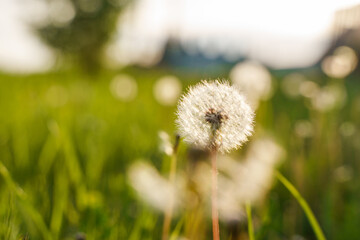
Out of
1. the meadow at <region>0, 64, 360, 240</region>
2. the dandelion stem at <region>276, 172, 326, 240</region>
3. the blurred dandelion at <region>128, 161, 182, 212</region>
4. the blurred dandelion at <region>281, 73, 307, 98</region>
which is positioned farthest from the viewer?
the blurred dandelion at <region>281, 73, 307, 98</region>

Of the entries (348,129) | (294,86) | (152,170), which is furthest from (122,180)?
(294,86)

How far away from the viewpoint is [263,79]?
84.8 inches

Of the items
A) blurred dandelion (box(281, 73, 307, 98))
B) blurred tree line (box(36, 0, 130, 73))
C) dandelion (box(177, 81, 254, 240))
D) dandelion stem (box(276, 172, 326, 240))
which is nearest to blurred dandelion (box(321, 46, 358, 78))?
dandelion stem (box(276, 172, 326, 240))

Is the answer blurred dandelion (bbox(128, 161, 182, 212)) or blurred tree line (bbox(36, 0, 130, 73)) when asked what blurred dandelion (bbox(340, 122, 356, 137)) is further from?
blurred tree line (bbox(36, 0, 130, 73))

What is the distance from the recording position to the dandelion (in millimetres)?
600

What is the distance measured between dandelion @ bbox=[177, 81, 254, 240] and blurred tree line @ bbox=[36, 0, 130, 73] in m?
17.9

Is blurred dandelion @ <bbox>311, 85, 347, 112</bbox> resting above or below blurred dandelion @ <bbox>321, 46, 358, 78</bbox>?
below

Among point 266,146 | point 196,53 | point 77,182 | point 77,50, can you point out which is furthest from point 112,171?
point 196,53

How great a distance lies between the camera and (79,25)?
1839 centimetres

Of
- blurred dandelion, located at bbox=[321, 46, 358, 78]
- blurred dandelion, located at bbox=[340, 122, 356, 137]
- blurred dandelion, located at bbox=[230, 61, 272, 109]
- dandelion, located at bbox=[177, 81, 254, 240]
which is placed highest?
blurred dandelion, located at bbox=[321, 46, 358, 78]

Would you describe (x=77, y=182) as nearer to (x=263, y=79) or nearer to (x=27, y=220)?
(x=27, y=220)

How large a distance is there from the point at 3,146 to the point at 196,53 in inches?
825

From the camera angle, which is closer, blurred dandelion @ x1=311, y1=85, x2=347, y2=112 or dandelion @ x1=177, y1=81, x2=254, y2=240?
dandelion @ x1=177, y1=81, x2=254, y2=240

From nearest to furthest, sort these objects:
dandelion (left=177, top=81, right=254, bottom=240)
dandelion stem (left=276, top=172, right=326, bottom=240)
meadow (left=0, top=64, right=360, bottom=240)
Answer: dandelion (left=177, top=81, right=254, bottom=240)
dandelion stem (left=276, top=172, right=326, bottom=240)
meadow (left=0, top=64, right=360, bottom=240)
